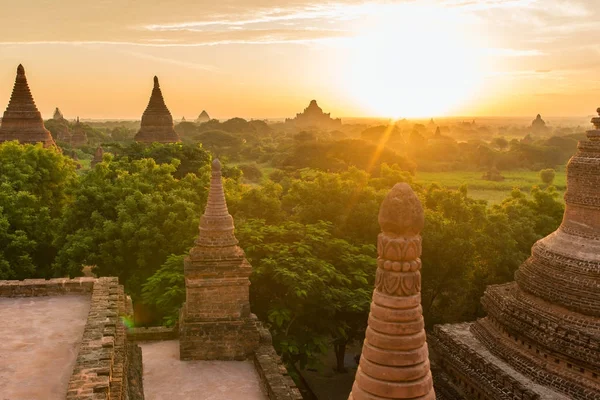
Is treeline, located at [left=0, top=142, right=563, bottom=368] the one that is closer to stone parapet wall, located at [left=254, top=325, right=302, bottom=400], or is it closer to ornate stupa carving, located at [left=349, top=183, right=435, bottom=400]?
stone parapet wall, located at [left=254, top=325, right=302, bottom=400]

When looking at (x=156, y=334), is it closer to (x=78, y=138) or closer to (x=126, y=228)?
(x=126, y=228)

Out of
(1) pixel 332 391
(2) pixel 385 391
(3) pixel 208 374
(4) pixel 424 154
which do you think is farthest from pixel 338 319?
(4) pixel 424 154

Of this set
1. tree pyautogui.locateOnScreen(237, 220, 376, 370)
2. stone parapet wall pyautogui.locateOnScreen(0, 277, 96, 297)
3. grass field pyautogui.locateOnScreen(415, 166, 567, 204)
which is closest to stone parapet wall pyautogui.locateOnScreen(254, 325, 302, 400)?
tree pyautogui.locateOnScreen(237, 220, 376, 370)

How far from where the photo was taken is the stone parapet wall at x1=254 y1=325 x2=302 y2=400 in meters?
13.1

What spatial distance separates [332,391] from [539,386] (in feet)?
26.9

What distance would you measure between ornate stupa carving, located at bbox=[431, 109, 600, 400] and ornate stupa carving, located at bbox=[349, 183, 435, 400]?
8.75 metres

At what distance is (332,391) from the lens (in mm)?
20016

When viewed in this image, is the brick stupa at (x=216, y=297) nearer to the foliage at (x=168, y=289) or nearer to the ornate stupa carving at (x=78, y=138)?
the foliage at (x=168, y=289)

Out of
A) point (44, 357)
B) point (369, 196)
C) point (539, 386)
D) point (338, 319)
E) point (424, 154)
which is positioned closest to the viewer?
point (44, 357)

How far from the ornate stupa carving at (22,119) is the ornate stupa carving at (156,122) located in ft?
26.8

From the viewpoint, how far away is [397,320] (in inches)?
245

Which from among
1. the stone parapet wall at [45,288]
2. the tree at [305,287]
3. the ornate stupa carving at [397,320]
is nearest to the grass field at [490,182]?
the tree at [305,287]

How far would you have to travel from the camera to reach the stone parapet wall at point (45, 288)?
14.8 meters

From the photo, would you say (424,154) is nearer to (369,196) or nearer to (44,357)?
(369,196)
